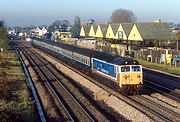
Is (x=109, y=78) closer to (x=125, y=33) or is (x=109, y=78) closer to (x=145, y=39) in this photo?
(x=145, y=39)

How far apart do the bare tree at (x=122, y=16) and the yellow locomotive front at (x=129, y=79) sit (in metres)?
147

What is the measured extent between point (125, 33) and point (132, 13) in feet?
361

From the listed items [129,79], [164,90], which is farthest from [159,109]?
[164,90]

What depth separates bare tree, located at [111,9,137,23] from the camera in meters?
175

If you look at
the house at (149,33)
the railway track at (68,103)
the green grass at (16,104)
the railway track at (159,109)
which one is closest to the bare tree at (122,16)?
the house at (149,33)

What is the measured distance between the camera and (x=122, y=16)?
582 feet

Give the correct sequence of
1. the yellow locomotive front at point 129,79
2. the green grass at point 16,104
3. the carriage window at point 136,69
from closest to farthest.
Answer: the green grass at point 16,104, the yellow locomotive front at point 129,79, the carriage window at point 136,69

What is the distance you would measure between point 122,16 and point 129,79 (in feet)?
498

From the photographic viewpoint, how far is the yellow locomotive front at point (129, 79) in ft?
91.9

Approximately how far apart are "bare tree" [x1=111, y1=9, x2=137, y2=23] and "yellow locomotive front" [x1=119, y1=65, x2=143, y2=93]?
14702 cm

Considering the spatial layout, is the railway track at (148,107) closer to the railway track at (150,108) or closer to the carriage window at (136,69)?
the railway track at (150,108)

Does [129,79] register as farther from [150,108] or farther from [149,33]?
[149,33]

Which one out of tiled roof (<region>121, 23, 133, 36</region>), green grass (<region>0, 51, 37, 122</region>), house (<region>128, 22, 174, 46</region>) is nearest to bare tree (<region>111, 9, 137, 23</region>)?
tiled roof (<region>121, 23, 133, 36</region>)

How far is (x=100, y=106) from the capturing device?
2533cm
